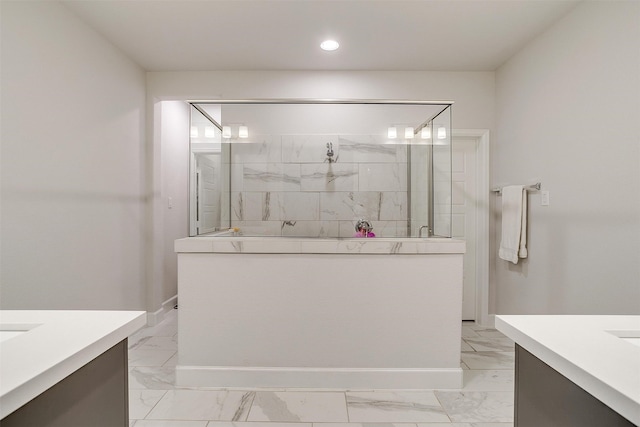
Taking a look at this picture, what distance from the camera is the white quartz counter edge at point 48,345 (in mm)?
522

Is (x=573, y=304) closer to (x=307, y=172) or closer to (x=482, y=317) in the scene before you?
(x=482, y=317)

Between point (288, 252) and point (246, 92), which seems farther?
point (246, 92)

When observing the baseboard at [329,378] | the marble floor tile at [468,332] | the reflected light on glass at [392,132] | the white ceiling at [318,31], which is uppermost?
the white ceiling at [318,31]

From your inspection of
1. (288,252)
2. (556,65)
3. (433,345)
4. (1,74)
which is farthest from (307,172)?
(556,65)

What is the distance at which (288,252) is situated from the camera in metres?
1.98

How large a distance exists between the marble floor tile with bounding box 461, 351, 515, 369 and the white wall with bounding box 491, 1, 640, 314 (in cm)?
44

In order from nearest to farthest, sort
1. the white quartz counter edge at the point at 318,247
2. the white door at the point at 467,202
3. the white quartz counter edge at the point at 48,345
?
the white quartz counter edge at the point at 48,345 → the white quartz counter edge at the point at 318,247 → the white door at the point at 467,202

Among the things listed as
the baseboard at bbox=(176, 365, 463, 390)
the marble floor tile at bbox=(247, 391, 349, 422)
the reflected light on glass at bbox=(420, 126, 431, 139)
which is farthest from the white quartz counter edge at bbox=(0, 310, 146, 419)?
the reflected light on glass at bbox=(420, 126, 431, 139)

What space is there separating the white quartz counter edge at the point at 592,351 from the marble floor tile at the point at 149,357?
2387mm

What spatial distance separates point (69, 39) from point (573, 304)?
12.7 ft

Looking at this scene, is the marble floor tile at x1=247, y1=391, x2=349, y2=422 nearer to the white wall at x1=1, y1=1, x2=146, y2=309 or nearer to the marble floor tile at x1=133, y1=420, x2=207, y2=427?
the marble floor tile at x1=133, y1=420, x2=207, y2=427

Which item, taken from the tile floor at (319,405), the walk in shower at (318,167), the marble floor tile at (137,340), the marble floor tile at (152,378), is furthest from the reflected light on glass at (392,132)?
the marble floor tile at (137,340)

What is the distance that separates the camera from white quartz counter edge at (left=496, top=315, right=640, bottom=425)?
20.6 inches

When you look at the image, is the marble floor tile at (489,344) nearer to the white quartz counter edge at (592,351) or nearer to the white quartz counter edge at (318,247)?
the white quartz counter edge at (318,247)
